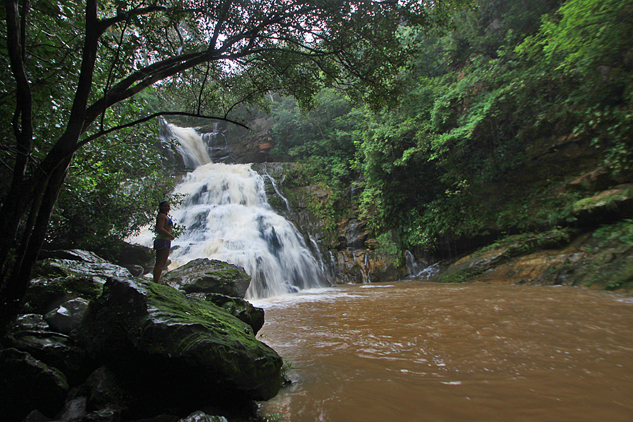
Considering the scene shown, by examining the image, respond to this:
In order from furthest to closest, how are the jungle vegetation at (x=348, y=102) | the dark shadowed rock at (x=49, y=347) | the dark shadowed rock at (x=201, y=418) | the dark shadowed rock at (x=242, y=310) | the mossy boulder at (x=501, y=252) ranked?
1. the mossy boulder at (x=501, y=252)
2. the dark shadowed rock at (x=242, y=310)
3. the jungle vegetation at (x=348, y=102)
4. the dark shadowed rock at (x=49, y=347)
5. the dark shadowed rock at (x=201, y=418)

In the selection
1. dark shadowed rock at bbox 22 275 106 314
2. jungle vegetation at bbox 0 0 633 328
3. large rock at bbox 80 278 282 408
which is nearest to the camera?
large rock at bbox 80 278 282 408

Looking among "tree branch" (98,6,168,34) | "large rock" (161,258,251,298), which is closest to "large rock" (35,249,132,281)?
"large rock" (161,258,251,298)

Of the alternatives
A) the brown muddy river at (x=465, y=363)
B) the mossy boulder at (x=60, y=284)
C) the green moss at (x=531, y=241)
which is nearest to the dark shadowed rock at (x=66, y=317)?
the mossy boulder at (x=60, y=284)

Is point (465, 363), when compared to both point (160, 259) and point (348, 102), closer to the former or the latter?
point (160, 259)

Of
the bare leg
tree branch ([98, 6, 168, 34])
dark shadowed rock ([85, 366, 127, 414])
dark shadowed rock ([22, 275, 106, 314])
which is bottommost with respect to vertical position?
dark shadowed rock ([85, 366, 127, 414])

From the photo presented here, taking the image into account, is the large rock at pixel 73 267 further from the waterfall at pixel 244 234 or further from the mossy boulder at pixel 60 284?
the waterfall at pixel 244 234

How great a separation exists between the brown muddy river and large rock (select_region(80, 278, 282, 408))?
1.15 feet

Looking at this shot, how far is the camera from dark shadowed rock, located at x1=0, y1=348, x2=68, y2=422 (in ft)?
6.87

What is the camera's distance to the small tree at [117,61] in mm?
2535

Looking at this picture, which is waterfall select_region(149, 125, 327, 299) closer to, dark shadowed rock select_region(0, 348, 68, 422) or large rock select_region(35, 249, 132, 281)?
large rock select_region(35, 249, 132, 281)

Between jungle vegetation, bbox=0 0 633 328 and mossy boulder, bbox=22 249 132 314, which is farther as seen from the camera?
mossy boulder, bbox=22 249 132 314

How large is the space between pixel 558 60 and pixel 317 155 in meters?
12.2

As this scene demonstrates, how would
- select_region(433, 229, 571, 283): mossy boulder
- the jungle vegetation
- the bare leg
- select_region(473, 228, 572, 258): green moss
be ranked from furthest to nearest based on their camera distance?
select_region(433, 229, 571, 283): mossy boulder
select_region(473, 228, 572, 258): green moss
the bare leg
the jungle vegetation

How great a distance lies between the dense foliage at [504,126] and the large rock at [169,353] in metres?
4.42
